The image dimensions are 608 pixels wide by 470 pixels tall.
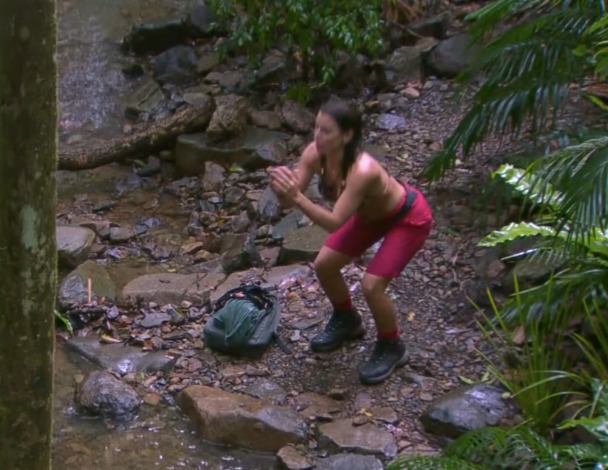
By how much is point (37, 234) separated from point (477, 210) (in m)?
3.96

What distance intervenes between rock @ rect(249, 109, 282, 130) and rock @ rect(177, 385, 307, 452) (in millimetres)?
3864

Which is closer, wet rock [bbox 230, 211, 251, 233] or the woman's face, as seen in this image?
the woman's face

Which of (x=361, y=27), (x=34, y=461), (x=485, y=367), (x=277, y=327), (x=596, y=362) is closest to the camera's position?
(x=34, y=461)

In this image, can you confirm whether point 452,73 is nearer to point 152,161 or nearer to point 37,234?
point 152,161

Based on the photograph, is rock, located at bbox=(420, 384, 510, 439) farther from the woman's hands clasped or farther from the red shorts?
the woman's hands clasped

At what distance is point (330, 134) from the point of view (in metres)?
4.34

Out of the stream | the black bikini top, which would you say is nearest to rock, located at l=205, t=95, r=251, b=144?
the stream

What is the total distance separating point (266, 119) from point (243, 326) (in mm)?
3501

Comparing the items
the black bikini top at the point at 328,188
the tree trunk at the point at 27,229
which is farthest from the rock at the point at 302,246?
the tree trunk at the point at 27,229

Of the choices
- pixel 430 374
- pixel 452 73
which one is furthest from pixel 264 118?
pixel 430 374

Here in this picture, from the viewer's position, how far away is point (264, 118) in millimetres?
8320

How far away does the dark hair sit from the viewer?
4.32m

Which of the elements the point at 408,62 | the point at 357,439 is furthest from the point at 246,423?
the point at 408,62

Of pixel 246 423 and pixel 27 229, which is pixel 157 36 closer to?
pixel 246 423
